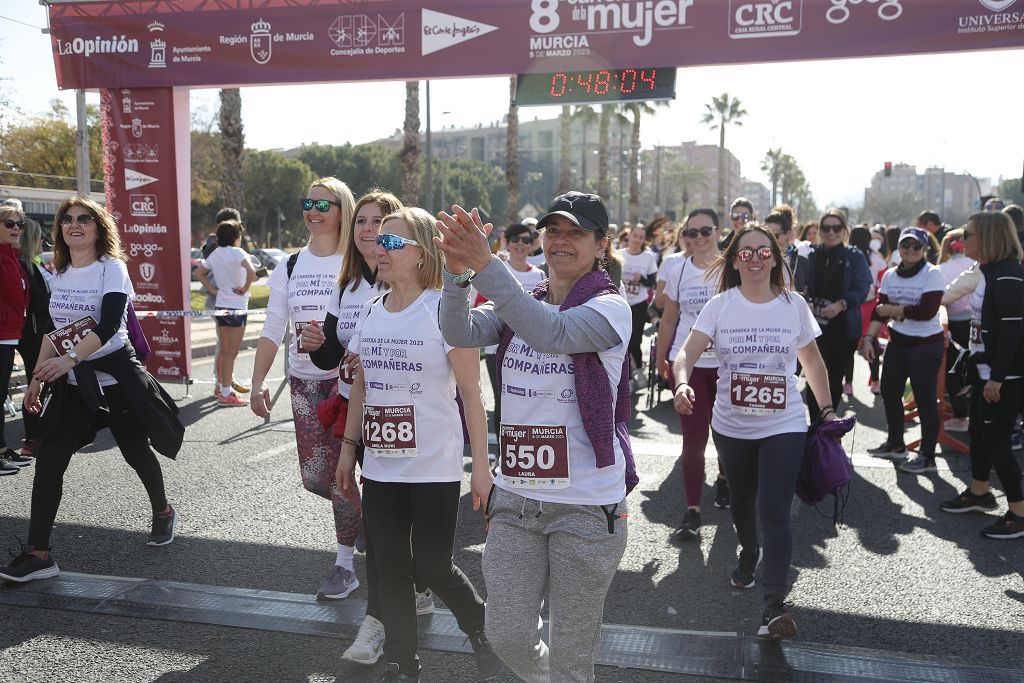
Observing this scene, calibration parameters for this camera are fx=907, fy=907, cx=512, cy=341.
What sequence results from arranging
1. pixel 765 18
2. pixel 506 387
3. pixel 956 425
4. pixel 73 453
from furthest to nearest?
pixel 956 425, pixel 765 18, pixel 73 453, pixel 506 387

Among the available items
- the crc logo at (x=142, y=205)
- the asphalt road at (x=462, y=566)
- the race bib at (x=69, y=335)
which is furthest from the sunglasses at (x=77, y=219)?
the crc logo at (x=142, y=205)

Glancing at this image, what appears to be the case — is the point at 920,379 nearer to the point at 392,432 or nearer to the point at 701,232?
the point at 701,232

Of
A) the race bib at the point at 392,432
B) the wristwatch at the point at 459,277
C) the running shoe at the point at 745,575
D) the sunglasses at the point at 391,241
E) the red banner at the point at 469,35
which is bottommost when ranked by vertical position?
the running shoe at the point at 745,575

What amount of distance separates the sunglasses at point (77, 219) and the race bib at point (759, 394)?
3552mm

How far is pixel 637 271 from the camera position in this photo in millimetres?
11359

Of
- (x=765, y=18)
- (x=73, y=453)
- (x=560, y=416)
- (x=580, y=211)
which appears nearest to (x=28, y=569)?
(x=73, y=453)

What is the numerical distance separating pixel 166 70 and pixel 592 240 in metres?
8.11

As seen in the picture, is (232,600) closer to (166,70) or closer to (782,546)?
(782,546)

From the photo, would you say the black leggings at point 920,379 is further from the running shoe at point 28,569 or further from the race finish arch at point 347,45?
the running shoe at point 28,569

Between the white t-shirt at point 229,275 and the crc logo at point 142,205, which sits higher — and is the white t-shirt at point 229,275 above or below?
below

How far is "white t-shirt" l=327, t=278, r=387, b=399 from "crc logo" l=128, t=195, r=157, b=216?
7016 mm

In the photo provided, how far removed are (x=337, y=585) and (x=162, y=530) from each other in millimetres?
1458

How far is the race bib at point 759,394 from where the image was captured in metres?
4.26

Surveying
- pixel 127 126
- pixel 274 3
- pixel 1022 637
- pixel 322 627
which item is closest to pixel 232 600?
pixel 322 627
